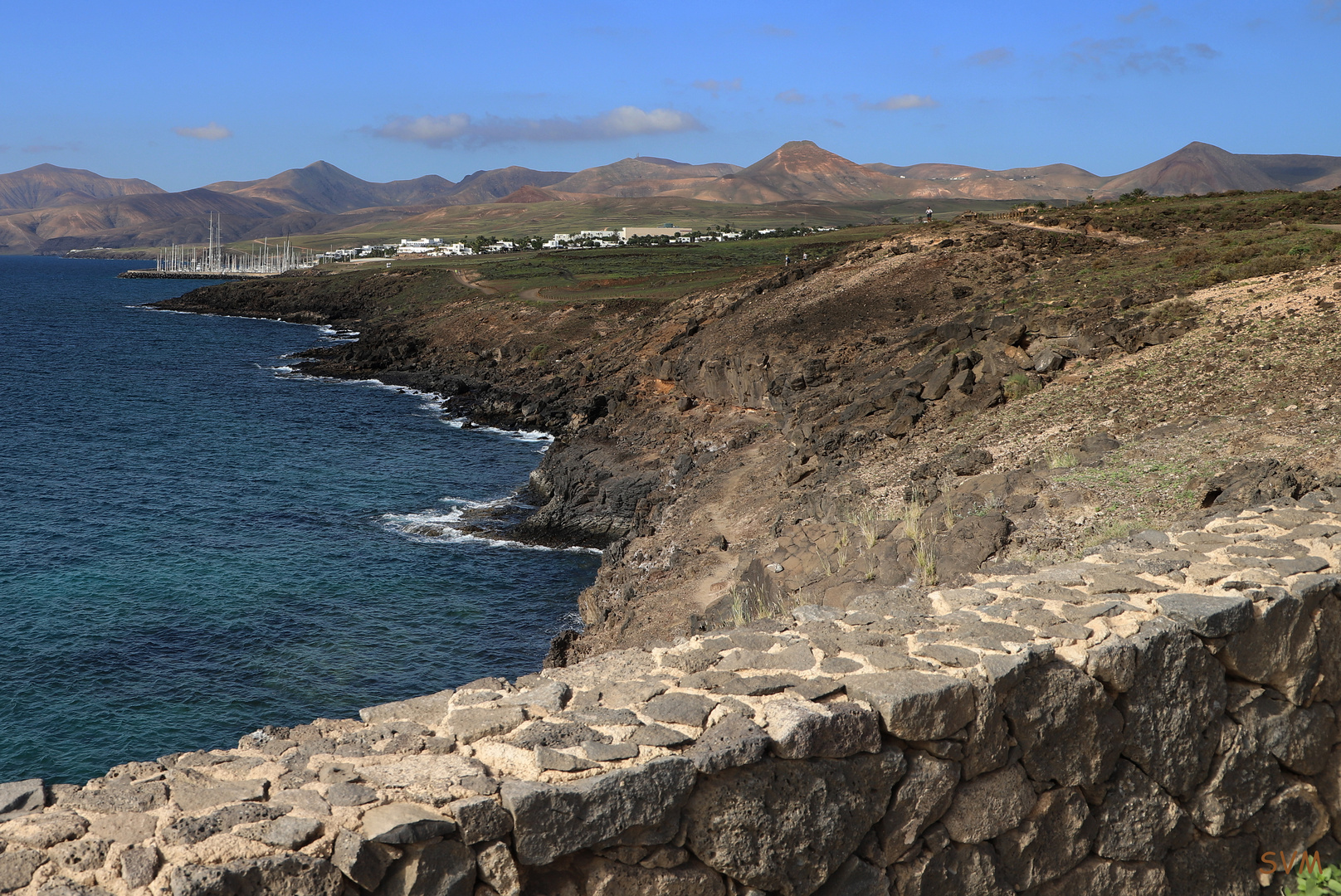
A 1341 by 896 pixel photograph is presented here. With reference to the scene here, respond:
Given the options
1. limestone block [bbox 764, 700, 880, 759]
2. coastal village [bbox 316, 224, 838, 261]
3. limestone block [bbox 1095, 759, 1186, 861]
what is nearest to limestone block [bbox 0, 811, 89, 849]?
limestone block [bbox 764, 700, 880, 759]

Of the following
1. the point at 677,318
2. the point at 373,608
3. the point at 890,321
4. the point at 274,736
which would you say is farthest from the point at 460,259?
the point at 274,736

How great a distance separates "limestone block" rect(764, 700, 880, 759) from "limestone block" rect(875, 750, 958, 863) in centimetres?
27

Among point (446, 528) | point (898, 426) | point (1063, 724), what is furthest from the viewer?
point (446, 528)

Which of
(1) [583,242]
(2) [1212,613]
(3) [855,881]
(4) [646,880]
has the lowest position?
(3) [855,881]

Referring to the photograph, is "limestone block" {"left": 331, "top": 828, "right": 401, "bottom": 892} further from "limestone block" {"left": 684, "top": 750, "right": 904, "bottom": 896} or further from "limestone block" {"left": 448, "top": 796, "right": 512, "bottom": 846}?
"limestone block" {"left": 684, "top": 750, "right": 904, "bottom": 896}

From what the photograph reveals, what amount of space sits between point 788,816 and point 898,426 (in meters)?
17.8

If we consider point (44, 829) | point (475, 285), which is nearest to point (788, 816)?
point (44, 829)

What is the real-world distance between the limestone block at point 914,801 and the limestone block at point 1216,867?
1.87 meters

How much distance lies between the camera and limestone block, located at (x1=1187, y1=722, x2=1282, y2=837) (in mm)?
6191

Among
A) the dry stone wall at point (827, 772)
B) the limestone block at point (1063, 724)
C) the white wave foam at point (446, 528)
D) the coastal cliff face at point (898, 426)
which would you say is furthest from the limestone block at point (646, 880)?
the white wave foam at point (446, 528)

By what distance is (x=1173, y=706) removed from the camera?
19.6 ft

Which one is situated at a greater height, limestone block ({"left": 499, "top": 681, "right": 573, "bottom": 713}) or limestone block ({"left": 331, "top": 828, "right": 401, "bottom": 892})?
limestone block ({"left": 499, "top": 681, "right": 573, "bottom": 713})

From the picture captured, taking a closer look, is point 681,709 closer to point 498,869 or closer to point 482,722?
point 482,722

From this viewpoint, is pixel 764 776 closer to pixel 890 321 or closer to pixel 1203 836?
pixel 1203 836
